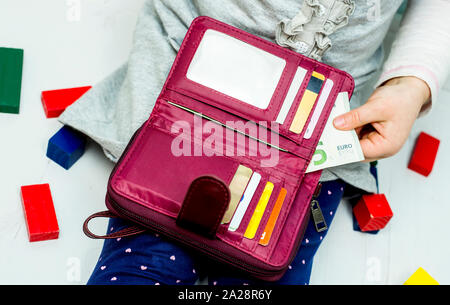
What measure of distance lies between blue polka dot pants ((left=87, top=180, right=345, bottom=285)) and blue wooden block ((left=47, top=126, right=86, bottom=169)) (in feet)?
0.53

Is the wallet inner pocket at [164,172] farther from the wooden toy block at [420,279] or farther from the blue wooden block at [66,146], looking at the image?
the wooden toy block at [420,279]

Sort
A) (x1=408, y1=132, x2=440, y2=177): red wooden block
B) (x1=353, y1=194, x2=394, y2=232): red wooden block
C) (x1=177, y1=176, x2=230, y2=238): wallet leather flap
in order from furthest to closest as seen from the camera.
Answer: (x1=408, y1=132, x2=440, y2=177): red wooden block
(x1=353, y1=194, x2=394, y2=232): red wooden block
(x1=177, y1=176, x2=230, y2=238): wallet leather flap

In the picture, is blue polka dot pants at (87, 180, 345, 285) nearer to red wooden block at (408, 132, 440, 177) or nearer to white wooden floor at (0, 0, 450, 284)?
white wooden floor at (0, 0, 450, 284)

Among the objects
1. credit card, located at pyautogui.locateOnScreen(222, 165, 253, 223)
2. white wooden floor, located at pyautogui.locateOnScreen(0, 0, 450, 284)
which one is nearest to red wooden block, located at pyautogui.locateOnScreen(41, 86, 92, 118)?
white wooden floor, located at pyautogui.locateOnScreen(0, 0, 450, 284)

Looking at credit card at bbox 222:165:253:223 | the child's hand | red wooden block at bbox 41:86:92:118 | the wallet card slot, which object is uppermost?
the child's hand

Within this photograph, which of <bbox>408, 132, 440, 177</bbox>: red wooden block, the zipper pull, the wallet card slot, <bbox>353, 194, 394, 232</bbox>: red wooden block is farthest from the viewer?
<bbox>408, 132, 440, 177</bbox>: red wooden block

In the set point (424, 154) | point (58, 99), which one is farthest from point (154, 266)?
point (424, 154)

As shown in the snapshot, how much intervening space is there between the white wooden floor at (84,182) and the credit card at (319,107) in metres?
0.30

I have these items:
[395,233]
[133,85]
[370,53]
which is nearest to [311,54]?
[370,53]

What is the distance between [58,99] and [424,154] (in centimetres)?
77

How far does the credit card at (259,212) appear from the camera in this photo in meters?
0.72

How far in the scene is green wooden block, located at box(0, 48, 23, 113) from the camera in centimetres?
94

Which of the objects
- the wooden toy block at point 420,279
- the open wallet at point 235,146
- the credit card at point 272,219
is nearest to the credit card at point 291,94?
the open wallet at point 235,146

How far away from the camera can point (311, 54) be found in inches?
32.3
